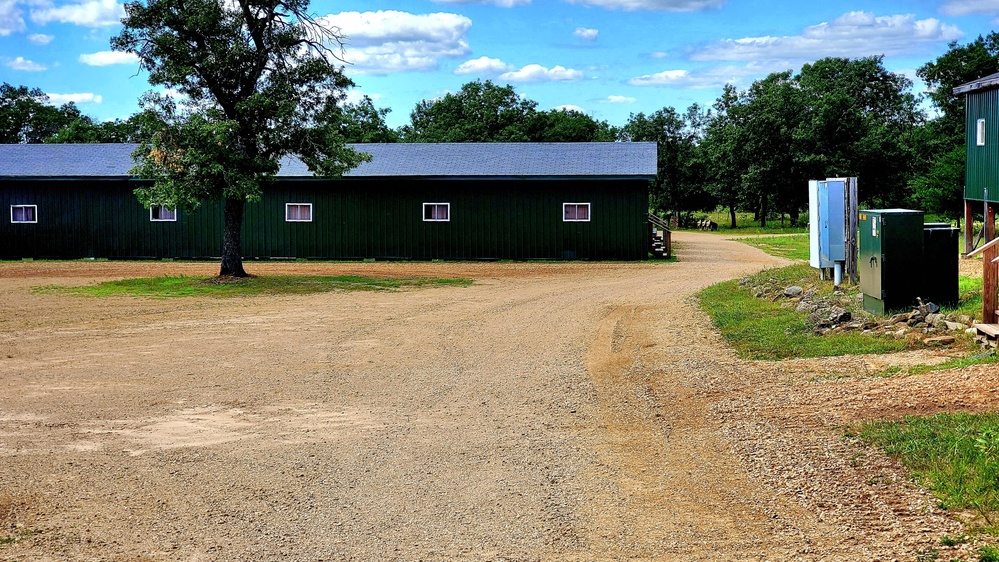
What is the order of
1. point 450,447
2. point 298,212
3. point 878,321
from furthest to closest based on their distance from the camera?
point 298,212 → point 878,321 → point 450,447

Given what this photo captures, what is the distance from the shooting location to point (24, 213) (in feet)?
103

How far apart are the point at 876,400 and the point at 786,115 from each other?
147 ft

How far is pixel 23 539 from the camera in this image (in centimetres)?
550

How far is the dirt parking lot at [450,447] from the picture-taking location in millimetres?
5457

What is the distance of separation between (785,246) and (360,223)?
51.7 ft

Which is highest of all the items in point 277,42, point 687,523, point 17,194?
point 277,42

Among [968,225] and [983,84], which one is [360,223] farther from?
[983,84]

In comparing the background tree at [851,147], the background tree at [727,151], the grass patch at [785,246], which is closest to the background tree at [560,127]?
the background tree at [727,151]

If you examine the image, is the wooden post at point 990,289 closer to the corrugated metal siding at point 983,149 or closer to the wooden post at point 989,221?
the corrugated metal siding at point 983,149

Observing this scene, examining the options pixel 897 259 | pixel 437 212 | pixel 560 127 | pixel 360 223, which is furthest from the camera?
pixel 560 127

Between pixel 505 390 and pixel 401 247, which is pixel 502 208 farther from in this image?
pixel 505 390

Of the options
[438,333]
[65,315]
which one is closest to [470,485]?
[438,333]

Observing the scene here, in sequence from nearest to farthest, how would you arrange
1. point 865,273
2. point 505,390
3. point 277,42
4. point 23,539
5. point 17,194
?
point 23,539, point 505,390, point 865,273, point 277,42, point 17,194

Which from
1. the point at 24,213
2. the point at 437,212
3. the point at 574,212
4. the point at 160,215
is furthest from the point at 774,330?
the point at 24,213
